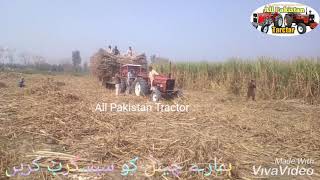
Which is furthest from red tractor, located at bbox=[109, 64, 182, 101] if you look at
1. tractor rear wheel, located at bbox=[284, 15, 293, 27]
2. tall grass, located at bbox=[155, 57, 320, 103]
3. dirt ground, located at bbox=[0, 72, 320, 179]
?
tractor rear wheel, located at bbox=[284, 15, 293, 27]

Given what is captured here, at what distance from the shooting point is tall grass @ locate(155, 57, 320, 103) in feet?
40.4

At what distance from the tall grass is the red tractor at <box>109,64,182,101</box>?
3.82m

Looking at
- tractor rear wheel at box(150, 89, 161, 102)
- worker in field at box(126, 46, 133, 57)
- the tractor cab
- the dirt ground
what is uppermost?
worker in field at box(126, 46, 133, 57)

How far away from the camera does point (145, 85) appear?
12.0 m

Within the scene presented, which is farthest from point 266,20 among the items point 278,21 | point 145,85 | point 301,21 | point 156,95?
point 145,85

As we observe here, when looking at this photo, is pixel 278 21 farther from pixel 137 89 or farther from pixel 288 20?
pixel 137 89

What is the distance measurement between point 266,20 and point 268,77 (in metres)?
5.67

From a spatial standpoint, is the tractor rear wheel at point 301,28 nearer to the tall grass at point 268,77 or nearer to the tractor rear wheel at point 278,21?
the tractor rear wheel at point 278,21

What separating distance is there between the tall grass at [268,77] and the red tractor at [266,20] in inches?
198

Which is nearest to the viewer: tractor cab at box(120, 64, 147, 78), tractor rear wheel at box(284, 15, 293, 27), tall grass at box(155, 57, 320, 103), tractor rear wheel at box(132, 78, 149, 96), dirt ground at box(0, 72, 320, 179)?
dirt ground at box(0, 72, 320, 179)

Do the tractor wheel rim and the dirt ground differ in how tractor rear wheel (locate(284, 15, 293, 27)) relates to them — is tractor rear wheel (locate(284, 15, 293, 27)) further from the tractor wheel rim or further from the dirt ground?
the tractor wheel rim

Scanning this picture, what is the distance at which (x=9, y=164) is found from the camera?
425 cm

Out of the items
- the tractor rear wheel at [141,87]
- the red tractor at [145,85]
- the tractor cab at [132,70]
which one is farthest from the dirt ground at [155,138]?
the tractor cab at [132,70]

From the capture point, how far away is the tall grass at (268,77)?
12328 mm
